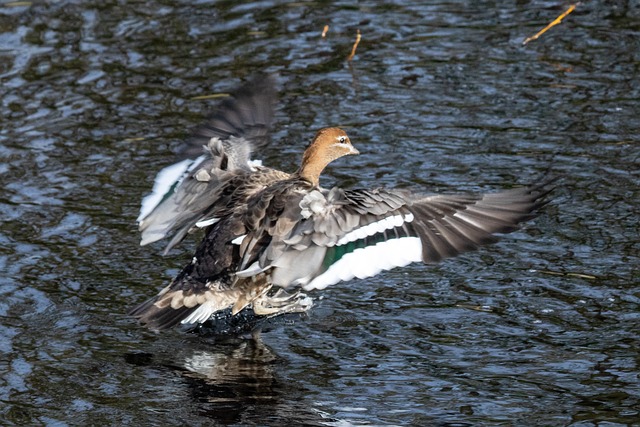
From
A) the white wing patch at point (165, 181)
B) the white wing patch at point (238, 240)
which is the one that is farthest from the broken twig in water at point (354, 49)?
the white wing patch at point (238, 240)

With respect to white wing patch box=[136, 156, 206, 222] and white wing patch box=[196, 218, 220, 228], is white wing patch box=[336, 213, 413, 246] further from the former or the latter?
white wing patch box=[136, 156, 206, 222]

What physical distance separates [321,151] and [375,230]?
4.60ft

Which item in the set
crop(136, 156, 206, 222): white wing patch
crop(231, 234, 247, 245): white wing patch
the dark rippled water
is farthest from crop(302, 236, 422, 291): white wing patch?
crop(136, 156, 206, 222): white wing patch

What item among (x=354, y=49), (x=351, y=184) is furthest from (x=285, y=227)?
(x=354, y=49)

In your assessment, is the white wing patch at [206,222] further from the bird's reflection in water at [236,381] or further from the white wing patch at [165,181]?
the bird's reflection in water at [236,381]

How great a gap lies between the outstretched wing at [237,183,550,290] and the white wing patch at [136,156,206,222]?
1.28 m

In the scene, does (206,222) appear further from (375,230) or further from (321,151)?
(375,230)

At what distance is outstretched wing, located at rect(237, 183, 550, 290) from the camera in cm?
651

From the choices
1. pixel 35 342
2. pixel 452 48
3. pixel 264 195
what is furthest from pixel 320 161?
pixel 452 48

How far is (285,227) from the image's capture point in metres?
6.87

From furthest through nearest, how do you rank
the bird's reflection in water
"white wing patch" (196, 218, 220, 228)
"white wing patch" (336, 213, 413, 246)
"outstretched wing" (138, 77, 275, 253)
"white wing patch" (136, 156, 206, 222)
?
"white wing patch" (136, 156, 206, 222) < "outstretched wing" (138, 77, 275, 253) < "white wing patch" (196, 218, 220, 228) < "white wing patch" (336, 213, 413, 246) < the bird's reflection in water

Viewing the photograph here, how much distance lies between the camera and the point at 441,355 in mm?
6746

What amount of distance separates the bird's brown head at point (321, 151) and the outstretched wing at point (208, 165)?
1.52ft

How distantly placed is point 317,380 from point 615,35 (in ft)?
21.6
